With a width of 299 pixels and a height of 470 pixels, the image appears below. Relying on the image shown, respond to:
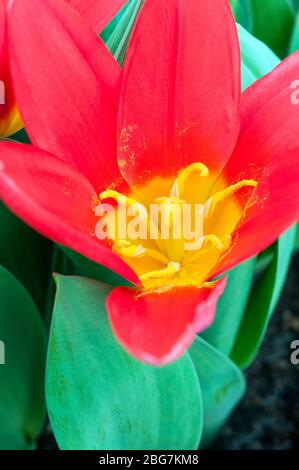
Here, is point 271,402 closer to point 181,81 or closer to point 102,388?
point 102,388

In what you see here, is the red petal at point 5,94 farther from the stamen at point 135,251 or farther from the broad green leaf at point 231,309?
the broad green leaf at point 231,309

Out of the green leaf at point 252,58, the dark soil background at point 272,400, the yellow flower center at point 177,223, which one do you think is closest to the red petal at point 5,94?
the yellow flower center at point 177,223

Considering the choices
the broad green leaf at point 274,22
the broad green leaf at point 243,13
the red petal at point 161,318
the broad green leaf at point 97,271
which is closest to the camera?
the red petal at point 161,318

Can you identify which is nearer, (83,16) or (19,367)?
(83,16)

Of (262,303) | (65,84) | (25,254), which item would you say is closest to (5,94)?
(65,84)

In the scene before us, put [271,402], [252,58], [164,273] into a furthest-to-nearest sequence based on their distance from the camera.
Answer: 1. [271,402]
2. [252,58]
3. [164,273]

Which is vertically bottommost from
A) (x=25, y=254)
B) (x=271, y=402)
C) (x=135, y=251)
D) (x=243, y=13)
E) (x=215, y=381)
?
(x=271, y=402)

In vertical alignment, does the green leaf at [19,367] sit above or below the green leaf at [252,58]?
below

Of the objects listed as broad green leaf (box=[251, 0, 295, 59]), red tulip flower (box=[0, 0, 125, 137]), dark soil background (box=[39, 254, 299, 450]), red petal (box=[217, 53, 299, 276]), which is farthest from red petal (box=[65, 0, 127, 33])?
dark soil background (box=[39, 254, 299, 450])
